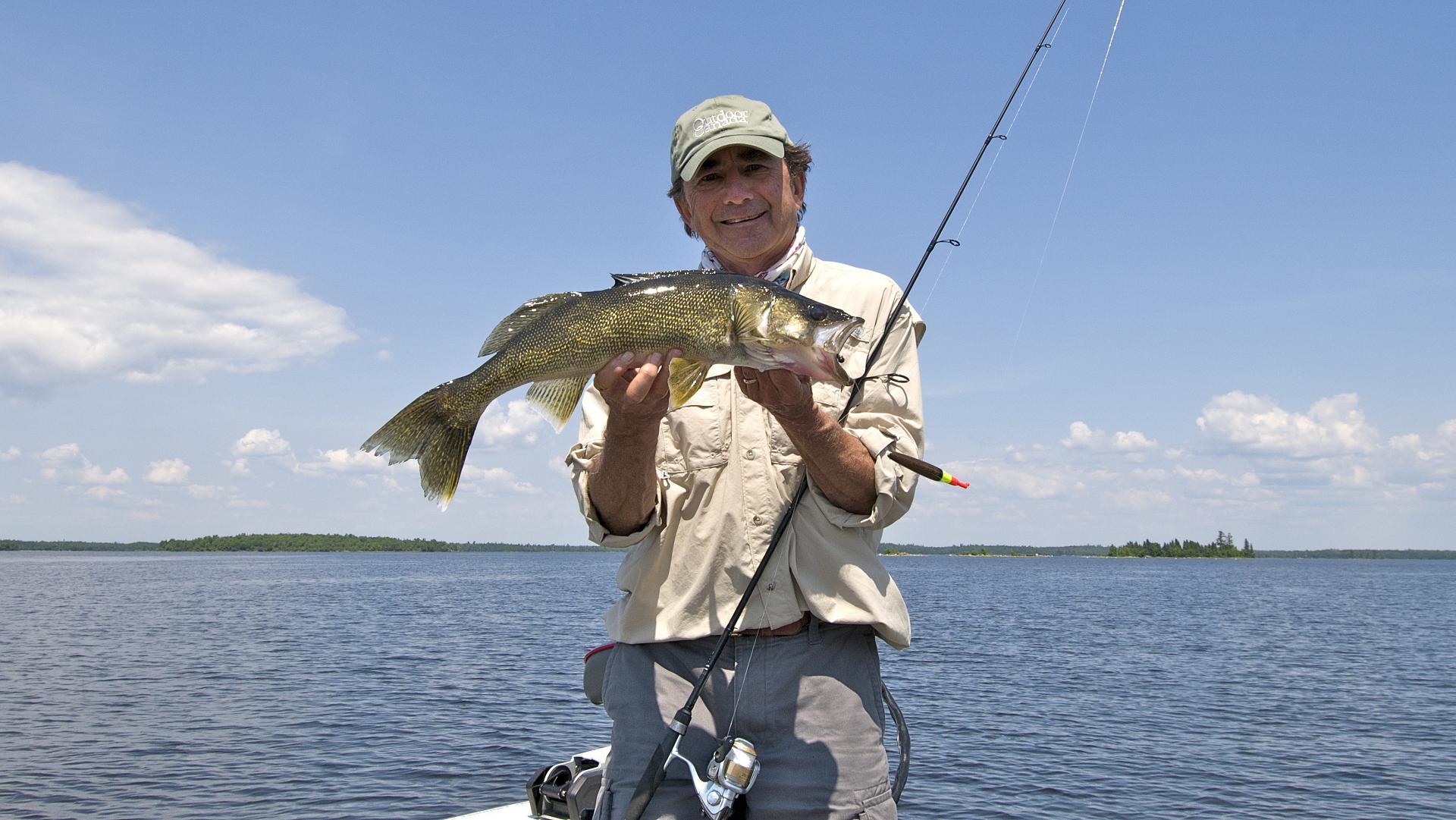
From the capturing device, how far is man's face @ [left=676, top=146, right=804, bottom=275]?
Result: 3.39 metres

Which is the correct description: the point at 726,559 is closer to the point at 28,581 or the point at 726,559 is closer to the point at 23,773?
the point at 23,773

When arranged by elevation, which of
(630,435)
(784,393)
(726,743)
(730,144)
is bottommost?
(726,743)

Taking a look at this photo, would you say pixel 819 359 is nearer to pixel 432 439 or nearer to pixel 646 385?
pixel 646 385

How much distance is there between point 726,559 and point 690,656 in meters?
0.35

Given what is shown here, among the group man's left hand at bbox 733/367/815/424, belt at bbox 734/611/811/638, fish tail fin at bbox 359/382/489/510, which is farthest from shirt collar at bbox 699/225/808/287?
belt at bbox 734/611/811/638

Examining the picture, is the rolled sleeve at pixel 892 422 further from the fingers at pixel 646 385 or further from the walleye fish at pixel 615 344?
the fingers at pixel 646 385

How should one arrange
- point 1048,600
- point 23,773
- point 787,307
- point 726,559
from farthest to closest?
1. point 1048,600
2. point 23,773
3. point 726,559
4. point 787,307

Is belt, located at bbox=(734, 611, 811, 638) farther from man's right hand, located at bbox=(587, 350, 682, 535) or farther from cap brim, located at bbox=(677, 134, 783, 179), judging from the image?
cap brim, located at bbox=(677, 134, 783, 179)

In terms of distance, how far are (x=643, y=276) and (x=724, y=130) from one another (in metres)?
0.55

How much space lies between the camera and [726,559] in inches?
128

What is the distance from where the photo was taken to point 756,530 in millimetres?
3266

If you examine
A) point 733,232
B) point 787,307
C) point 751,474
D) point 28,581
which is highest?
point 733,232

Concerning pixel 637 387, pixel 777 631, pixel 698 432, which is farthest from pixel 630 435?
pixel 777 631

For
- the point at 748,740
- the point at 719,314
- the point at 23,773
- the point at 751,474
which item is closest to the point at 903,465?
the point at 751,474
